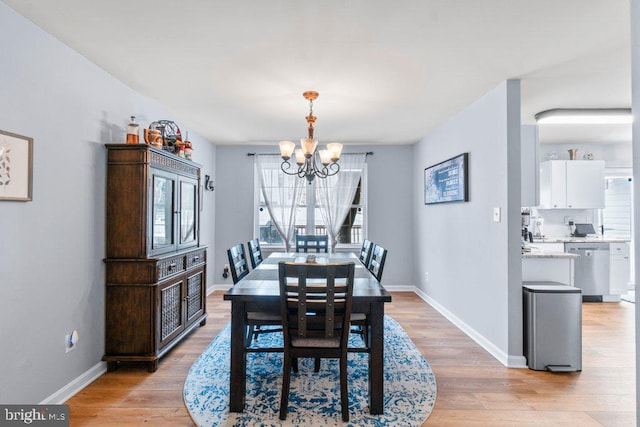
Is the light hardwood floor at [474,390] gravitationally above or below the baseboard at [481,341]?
below

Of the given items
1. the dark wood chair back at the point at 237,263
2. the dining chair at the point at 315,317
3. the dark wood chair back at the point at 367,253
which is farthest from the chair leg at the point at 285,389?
the dark wood chair back at the point at 367,253

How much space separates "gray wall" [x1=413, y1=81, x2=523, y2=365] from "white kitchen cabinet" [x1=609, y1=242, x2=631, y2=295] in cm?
272

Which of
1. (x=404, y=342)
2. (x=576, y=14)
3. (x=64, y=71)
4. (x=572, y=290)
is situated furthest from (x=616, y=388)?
(x=64, y=71)

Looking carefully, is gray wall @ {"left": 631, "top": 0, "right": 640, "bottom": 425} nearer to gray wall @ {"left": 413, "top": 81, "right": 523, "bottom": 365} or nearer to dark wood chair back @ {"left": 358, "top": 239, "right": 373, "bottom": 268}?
gray wall @ {"left": 413, "top": 81, "right": 523, "bottom": 365}

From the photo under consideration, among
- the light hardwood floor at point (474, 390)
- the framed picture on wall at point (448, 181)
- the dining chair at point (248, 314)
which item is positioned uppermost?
the framed picture on wall at point (448, 181)

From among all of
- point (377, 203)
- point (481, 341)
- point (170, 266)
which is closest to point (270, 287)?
point (170, 266)

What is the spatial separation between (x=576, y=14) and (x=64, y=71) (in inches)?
129

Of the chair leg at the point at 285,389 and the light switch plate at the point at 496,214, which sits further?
the light switch plate at the point at 496,214

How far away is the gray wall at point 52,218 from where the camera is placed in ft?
6.02

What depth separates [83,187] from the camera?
7.81ft

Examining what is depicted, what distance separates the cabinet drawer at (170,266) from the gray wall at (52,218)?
0.43 m

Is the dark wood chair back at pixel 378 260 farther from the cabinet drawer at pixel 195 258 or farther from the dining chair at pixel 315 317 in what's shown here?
the cabinet drawer at pixel 195 258

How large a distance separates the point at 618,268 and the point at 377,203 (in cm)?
362

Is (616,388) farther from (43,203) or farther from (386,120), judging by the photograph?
(43,203)
